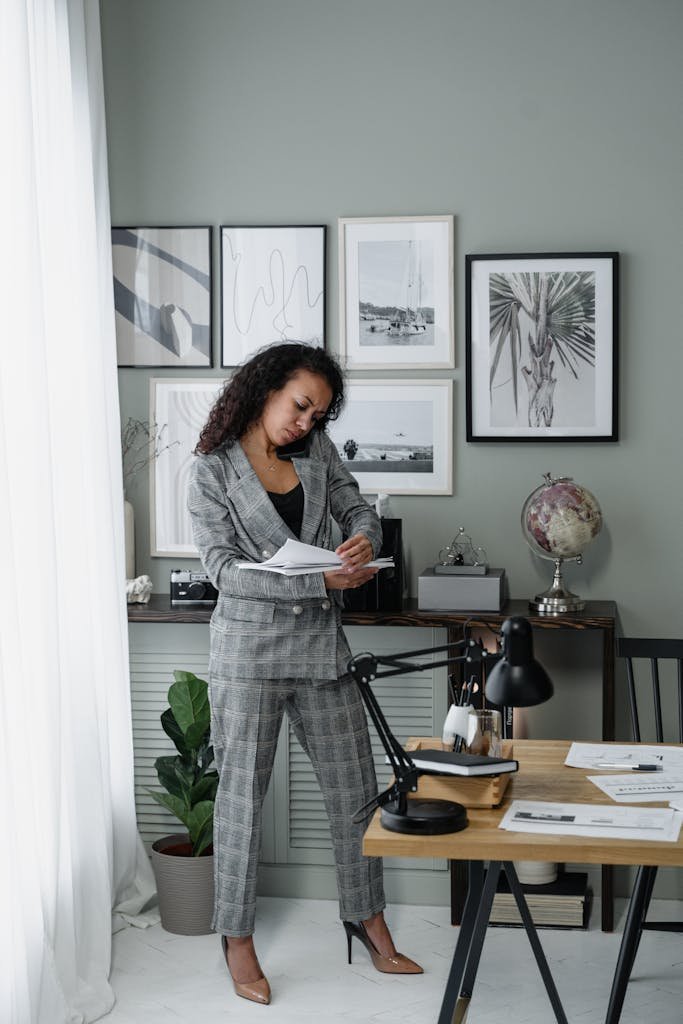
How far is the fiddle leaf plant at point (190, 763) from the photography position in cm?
356

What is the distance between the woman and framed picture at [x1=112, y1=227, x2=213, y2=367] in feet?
2.51

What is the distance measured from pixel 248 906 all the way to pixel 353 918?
318 mm

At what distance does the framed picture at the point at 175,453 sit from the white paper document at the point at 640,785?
6.65 ft

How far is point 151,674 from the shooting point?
3912 millimetres

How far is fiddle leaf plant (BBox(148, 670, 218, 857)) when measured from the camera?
140 inches

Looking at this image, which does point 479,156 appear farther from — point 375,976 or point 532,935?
→ point 375,976

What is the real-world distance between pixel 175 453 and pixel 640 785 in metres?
2.23

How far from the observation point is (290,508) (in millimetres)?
3240

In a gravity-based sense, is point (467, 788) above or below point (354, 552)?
below

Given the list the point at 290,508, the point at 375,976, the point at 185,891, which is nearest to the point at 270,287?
the point at 290,508

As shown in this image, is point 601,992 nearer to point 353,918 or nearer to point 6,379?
point 353,918

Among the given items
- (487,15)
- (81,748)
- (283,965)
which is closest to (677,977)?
(283,965)

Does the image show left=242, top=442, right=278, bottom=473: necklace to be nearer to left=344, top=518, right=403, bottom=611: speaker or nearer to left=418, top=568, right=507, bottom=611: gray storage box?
left=344, top=518, right=403, bottom=611: speaker

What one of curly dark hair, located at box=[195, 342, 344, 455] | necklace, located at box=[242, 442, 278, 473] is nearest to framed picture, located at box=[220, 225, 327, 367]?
curly dark hair, located at box=[195, 342, 344, 455]
